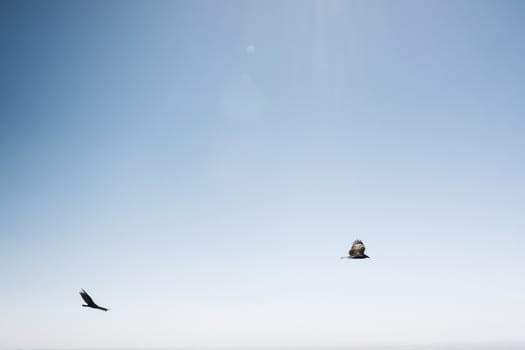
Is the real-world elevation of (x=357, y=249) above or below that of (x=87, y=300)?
above

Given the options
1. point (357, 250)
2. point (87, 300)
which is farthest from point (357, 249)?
point (87, 300)

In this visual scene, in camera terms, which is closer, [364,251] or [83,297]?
[83,297]

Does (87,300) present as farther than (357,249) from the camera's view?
No

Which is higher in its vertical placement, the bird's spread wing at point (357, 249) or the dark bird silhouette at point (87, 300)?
the bird's spread wing at point (357, 249)

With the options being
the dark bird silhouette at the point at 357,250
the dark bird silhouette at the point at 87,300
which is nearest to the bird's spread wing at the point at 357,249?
the dark bird silhouette at the point at 357,250

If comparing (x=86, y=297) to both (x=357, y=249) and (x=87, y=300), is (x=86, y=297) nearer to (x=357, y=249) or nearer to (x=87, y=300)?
(x=87, y=300)

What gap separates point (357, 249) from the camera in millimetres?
25047

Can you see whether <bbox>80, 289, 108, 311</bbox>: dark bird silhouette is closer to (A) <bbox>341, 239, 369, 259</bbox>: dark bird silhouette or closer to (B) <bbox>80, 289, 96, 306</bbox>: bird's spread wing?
(B) <bbox>80, 289, 96, 306</bbox>: bird's spread wing

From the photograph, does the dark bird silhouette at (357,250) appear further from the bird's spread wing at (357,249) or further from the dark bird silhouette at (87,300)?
the dark bird silhouette at (87,300)

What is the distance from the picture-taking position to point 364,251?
25.3 m

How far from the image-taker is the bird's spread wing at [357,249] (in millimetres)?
24964

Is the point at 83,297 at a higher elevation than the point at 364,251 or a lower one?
lower

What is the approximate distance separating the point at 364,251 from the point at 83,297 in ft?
58.4

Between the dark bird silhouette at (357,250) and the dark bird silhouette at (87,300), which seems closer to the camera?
the dark bird silhouette at (87,300)
